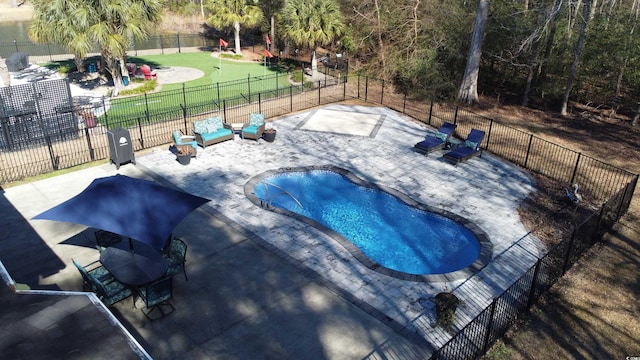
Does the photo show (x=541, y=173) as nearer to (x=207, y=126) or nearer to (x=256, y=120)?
(x=256, y=120)

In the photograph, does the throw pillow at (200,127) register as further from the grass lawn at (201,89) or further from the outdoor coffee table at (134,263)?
the outdoor coffee table at (134,263)

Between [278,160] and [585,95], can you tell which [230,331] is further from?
[585,95]

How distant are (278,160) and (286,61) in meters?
19.8

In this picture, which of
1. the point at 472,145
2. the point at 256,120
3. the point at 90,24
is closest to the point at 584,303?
the point at 472,145

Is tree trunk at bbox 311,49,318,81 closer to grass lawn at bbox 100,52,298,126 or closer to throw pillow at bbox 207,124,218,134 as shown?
grass lawn at bbox 100,52,298,126

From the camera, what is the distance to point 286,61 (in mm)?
35625

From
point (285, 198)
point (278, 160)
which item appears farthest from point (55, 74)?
point (285, 198)

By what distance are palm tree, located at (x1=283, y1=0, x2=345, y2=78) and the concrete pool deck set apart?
37.7ft

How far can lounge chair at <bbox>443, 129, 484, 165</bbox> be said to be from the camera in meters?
17.8

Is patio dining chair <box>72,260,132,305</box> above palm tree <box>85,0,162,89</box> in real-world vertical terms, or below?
below

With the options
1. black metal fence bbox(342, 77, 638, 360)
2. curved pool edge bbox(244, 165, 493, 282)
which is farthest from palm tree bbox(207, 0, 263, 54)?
curved pool edge bbox(244, 165, 493, 282)

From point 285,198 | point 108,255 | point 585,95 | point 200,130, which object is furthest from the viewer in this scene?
point 585,95

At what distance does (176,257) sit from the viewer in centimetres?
1065

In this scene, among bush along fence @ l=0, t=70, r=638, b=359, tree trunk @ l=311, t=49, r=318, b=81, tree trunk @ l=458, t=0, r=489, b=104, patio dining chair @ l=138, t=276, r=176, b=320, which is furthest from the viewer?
tree trunk @ l=311, t=49, r=318, b=81
